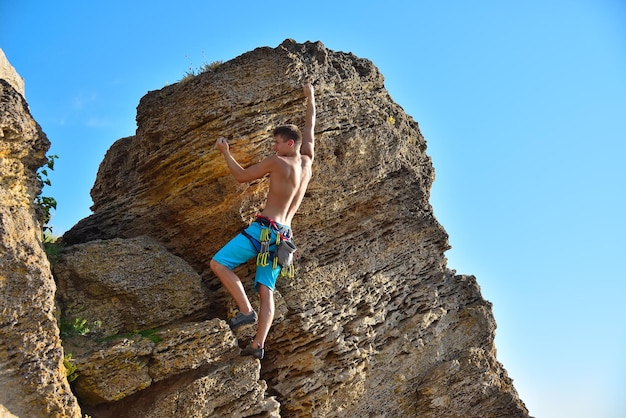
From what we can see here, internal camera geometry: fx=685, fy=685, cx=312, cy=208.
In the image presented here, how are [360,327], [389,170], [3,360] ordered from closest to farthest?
[3,360] → [360,327] → [389,170]

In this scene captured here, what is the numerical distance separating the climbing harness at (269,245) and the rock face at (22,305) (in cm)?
272

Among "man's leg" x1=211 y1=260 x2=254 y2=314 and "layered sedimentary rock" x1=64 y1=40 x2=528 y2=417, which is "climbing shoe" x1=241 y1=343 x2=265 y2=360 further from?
"layered sedimentary rock" x1=64 y1=40 x2=528 y2=417

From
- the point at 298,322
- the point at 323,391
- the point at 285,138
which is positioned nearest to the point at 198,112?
the point at 285,138

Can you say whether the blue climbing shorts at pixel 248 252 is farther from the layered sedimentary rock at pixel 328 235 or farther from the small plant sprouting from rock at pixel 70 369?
the small plant sprouting from rock at pixel 70 369

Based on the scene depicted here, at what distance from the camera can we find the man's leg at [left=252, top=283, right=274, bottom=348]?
31.1 feet

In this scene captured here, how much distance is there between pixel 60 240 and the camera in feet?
36.7

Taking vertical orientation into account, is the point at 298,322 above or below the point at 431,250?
below

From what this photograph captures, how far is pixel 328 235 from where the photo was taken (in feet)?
37.9

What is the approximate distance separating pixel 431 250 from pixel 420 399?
2775 millimetres

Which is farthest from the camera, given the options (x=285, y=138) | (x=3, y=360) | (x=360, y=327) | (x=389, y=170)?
(x=389, y=170)

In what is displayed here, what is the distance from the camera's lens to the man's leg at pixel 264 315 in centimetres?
949

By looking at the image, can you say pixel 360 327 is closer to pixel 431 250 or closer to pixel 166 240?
pixel 431 250

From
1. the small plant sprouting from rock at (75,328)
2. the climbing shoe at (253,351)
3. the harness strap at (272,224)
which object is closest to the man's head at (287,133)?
the harness strap at (272,224)

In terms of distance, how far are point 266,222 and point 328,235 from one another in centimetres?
214
